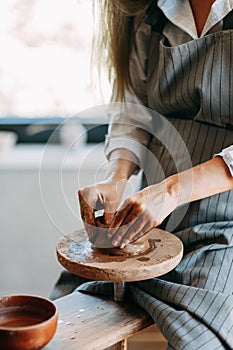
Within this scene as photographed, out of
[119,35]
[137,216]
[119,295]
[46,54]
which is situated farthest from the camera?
[46,54]

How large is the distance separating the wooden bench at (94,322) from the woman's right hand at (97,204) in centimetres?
13

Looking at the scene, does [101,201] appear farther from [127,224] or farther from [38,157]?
[38,157]

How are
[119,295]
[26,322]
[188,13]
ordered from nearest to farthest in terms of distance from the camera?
1. [26,322]
2. [119,295]
3. [188,13]

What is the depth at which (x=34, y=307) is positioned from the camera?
1.05 meters

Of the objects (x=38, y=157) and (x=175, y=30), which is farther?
(x=38, y=157)

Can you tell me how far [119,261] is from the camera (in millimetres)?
1141

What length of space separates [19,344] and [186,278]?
0.38 metres

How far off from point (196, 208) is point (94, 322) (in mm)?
310

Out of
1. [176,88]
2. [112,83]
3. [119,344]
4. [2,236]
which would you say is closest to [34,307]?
[119,344]

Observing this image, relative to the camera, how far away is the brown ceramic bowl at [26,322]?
0.96m

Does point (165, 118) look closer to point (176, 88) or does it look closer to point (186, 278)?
point (176, 88)

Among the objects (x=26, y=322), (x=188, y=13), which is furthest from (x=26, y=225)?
A: (x=26, y=322)

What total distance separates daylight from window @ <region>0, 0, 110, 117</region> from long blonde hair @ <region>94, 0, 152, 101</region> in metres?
0.63

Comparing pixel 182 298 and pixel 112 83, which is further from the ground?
pixel 112 83
